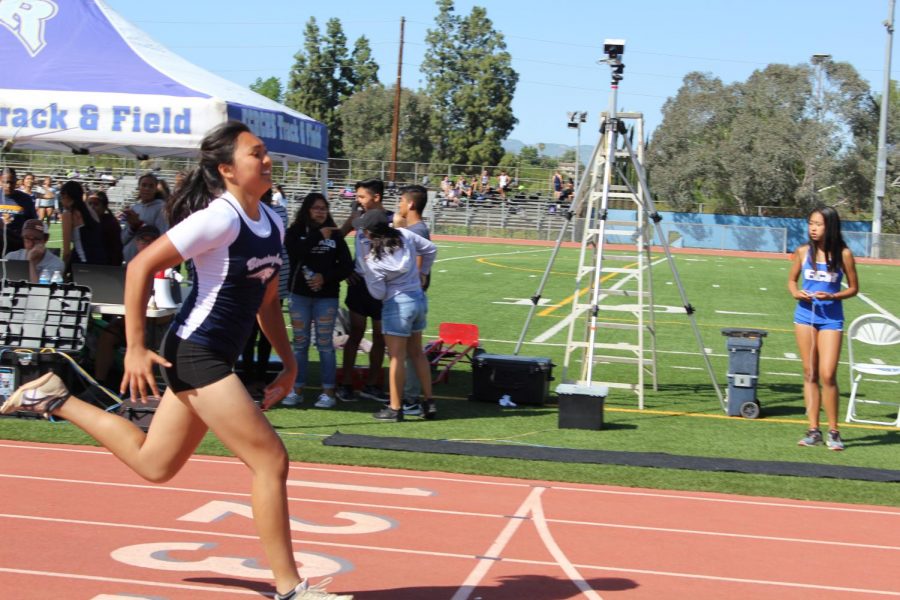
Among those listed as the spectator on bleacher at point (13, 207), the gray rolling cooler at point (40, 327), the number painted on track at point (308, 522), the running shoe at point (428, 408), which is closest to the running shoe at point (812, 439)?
the running shoe at point (428, 408)

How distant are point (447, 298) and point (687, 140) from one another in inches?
1753

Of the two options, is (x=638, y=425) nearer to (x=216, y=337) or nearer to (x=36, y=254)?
(x=36, y=254)

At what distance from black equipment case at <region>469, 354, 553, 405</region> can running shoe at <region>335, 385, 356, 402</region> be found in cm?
121

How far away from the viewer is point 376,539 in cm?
604

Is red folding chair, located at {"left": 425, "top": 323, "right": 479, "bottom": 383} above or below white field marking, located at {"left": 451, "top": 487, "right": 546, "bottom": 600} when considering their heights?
above

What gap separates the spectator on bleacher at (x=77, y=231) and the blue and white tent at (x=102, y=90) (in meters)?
0.59

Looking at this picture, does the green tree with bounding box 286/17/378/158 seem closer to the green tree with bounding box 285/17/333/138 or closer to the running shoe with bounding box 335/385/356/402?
the green tree with bounding box 285/17/333/138

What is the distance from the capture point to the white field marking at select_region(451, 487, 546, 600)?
5242 millimetres

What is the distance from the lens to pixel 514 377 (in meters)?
10.9

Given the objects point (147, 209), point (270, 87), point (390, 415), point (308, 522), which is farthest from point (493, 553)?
point (270, 87)

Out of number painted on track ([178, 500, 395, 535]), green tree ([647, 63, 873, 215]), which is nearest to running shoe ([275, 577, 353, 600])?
number painted on track ([178, 500, 395, 535])

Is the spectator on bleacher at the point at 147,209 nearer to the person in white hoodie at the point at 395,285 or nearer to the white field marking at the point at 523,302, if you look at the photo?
the person in white hoodie at the point at 395,285

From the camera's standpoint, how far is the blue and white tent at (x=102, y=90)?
9609mm

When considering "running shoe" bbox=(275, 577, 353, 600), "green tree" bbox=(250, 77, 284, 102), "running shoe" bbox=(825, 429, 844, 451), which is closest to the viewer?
"running shoe" bbox=(275, 577, 353, 600)
